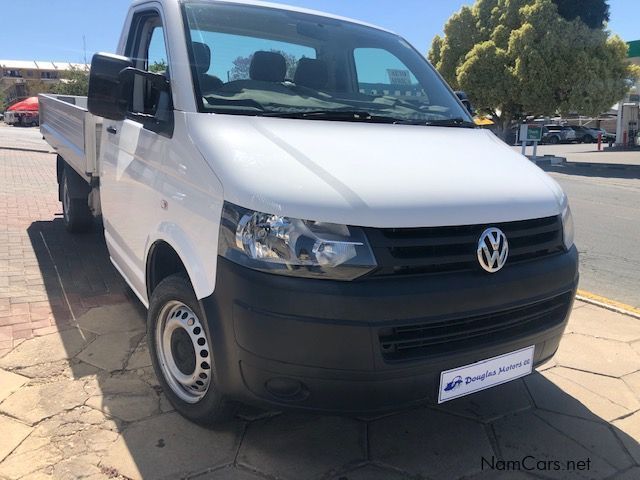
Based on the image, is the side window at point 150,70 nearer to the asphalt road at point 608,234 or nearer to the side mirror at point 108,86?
the side mirror at point 108,86

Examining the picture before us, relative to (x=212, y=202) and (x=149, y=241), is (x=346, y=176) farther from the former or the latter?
(x=149, y=241)

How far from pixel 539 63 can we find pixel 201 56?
69.4 ft

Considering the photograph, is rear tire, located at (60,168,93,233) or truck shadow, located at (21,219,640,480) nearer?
truck shadow, located at (21,219,640,480)

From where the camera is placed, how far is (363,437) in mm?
2801

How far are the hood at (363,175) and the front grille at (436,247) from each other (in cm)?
4

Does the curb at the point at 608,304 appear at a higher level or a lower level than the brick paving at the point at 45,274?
lower

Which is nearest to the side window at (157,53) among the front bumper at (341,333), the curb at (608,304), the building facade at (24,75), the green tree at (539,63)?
the front bumper at (341,333)

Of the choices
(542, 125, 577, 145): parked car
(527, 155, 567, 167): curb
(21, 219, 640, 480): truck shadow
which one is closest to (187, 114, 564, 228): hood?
(21, 219, 640, 480): truck shadow

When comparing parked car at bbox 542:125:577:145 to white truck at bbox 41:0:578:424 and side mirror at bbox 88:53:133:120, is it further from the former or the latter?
side mirror at bbox 88:53:133:120

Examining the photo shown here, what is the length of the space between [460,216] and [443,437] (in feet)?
3.94

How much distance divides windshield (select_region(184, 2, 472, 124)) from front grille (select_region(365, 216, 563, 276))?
1.02 meters

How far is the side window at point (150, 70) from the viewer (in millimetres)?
2928

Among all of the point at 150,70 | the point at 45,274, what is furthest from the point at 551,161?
the point at 150,70

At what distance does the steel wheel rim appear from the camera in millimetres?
2625
